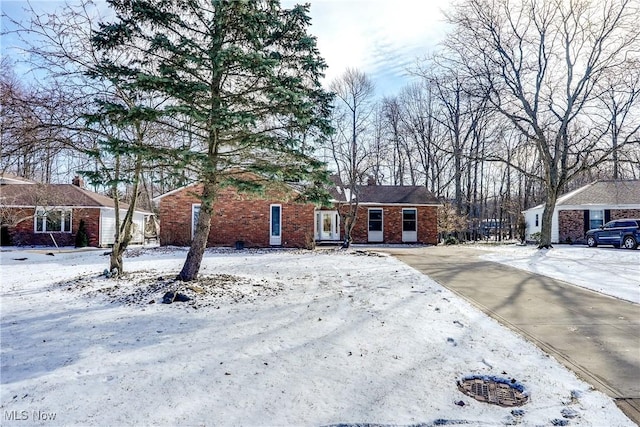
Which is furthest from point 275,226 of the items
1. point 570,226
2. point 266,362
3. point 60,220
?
point 570,226

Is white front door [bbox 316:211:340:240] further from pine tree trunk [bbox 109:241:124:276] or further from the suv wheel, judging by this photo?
pine tree trunk [bbox 109:241:124:276]

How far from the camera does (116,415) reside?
2871mm

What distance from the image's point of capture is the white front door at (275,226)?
1894 cm

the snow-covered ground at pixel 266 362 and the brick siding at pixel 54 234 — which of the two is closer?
the snow-covered ground at pixel 266 362

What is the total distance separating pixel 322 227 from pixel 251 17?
1885cm

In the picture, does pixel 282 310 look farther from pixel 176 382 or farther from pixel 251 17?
pixel 251 17

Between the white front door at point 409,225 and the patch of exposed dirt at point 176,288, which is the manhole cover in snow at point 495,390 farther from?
the white front door at point 409,225

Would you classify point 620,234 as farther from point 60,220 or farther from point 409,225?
point 60,220

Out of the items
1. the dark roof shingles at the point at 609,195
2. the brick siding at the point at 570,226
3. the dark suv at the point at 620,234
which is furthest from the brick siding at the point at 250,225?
the dark roof shingles at the point at 609,195

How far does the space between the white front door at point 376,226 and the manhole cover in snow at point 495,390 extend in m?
20.8

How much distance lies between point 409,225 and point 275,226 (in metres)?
9.64

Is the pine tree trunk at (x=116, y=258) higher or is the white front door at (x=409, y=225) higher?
the white front door at (x=409, y=225)

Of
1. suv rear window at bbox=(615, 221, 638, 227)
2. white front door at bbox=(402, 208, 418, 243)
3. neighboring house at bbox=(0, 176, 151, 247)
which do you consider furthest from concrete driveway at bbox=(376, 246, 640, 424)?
neighboring house at bbox=(0, 176, 151, 247)

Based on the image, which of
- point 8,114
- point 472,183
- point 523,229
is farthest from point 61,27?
point 472,183
